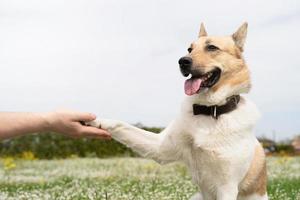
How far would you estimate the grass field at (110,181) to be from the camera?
890 cm

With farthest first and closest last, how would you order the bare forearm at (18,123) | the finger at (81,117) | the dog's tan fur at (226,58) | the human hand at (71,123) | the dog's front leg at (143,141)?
the dog's front leg at (143,141)
the dog's tan fur at (226,58)
the finger at (81,117)
the human hand at (71,123)
the bare forearm at (18,123)

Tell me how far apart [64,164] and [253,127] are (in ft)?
37.5

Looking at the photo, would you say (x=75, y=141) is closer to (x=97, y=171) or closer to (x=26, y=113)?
(x=97, y=171)

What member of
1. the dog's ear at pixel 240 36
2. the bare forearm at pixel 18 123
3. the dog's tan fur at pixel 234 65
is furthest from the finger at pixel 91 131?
the dog's ear at pixel 240 36

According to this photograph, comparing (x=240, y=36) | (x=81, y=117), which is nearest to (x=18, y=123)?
(x=81, y=117)

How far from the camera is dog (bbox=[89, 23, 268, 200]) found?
570 cm

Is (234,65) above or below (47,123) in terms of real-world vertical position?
above

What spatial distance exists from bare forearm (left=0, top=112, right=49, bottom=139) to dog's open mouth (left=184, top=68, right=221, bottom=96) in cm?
150

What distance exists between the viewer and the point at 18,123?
448cm

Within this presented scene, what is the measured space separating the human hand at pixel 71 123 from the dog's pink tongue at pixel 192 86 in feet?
2.96

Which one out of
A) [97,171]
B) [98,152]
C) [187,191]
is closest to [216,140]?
[187,191]

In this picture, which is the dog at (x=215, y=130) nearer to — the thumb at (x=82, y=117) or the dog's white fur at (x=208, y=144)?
the dog's white fur at (x=208, y=144)

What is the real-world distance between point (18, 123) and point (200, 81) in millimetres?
1858

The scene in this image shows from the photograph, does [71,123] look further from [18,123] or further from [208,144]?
[208,144]
